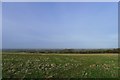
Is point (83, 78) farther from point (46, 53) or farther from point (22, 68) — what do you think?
point (46, 53)

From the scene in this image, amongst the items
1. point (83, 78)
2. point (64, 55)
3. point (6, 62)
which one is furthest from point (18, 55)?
point (83, 78)

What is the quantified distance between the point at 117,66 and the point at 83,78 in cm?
272

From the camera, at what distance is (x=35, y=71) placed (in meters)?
10.6

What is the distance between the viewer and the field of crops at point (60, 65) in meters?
10.2

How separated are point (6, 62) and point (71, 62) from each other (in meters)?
3.43

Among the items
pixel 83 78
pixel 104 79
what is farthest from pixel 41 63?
pixel 104 79

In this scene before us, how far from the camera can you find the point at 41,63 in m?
12.0

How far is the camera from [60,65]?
1158 cm

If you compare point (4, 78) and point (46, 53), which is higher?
point (46, 53)

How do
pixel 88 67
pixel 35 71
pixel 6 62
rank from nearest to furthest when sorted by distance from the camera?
pixel 35 71, pixel 88 67, pixel 6 62

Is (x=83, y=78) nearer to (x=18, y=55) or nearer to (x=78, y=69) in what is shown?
(x=78, y=69)

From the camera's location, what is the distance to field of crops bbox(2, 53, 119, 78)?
400 inches

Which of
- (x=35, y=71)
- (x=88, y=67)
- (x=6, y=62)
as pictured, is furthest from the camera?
(x=6, y=62)

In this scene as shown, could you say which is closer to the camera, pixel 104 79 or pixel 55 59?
pixel 104 79
